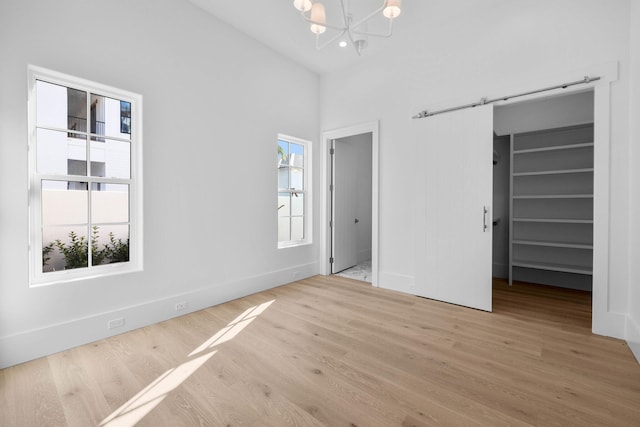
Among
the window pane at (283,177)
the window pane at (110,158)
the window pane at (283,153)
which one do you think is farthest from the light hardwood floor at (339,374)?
the window pane at (283,153)

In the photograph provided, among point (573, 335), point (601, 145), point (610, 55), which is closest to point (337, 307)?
point (573, 335)

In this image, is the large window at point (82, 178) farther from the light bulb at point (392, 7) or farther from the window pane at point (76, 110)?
the light bulb at point (392, 7)

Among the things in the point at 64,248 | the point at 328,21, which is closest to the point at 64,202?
the point at 64,248

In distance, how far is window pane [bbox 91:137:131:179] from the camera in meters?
2.56

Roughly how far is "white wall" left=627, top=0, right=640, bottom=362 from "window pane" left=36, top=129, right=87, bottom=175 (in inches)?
189

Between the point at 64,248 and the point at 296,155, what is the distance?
10.4ft

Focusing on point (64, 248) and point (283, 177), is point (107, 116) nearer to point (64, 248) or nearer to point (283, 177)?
point (64, 248)

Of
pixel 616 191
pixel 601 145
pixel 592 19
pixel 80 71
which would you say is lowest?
pixel 616 191

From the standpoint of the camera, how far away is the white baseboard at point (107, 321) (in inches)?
82.6

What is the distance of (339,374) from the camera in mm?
1960

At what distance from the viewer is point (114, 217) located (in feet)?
8.79

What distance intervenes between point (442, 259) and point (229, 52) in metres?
3.73

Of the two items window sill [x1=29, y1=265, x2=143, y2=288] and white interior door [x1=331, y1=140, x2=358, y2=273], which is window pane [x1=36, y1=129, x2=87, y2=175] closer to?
window sill [x1=29, y1=265, x2=143, y2=288]

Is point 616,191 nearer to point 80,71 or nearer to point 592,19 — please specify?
point 592,19
